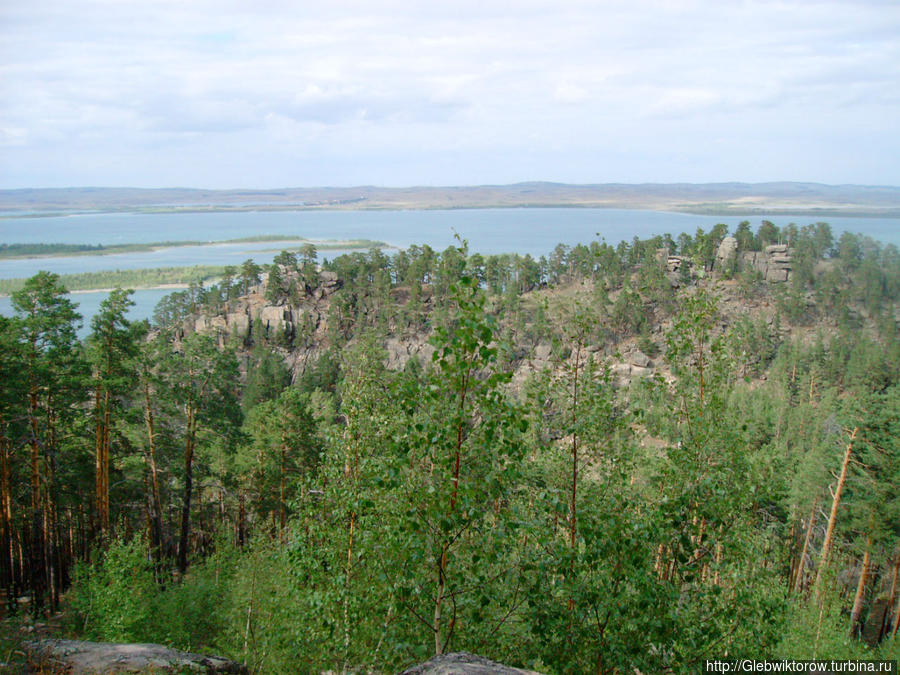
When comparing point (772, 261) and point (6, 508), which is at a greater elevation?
point (772, 261)

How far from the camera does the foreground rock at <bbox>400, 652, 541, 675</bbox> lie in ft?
18.0

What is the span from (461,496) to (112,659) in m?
7.55

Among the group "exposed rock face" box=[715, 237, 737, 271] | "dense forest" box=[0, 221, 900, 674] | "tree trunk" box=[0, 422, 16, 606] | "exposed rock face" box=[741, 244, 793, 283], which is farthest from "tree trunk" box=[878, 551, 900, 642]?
"exposed rock face" box=[715, 237, 737, 271]

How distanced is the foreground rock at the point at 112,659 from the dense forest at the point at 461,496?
5.30ft

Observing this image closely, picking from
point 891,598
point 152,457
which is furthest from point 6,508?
point 891,598

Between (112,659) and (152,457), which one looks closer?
(112,659)


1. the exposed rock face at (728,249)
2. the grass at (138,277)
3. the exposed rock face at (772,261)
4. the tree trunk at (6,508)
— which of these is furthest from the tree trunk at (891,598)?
the grass at (138,277)

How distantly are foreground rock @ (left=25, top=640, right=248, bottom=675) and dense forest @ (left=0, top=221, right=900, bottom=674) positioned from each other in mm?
1617

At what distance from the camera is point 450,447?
576 cm

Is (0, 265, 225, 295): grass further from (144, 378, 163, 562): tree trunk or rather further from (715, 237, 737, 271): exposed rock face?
(144, 378, 163, 562): tree trunk

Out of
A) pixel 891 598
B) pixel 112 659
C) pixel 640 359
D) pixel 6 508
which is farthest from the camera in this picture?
pixel 640 359

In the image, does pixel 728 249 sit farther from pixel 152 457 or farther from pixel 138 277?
pixel 138 277

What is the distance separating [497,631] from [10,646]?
27.7 feet

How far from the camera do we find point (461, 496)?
5523 mm
